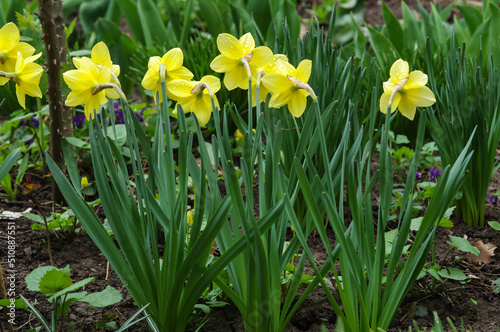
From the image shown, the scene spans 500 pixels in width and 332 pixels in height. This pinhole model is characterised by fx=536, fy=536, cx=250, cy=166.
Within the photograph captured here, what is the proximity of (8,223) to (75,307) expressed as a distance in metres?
0.54

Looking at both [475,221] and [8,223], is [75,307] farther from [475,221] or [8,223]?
[475,221]

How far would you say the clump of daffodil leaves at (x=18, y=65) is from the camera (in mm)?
1185

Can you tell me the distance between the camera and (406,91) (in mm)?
1113

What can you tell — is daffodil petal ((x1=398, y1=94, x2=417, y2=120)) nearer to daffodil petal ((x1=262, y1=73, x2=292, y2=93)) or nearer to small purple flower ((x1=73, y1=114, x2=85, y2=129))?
daffodil petal ((x1=262, y1=73, x2=292, y2=93))

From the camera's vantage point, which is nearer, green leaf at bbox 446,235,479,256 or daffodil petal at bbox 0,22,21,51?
daffodil petal at bbox 0,22,21,51

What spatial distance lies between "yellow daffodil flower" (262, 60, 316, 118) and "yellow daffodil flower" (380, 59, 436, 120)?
17 cm

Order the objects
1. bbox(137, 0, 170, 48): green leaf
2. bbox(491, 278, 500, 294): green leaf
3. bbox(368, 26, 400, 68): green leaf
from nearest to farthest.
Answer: bbox(491, 278, 500, 294): green leaf → bbox(368, 26, 400, 68): green leaf → bbox(137, 0, 170, 48): green leaf

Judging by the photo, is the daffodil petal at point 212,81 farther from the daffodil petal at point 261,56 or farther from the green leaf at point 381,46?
the green leaf at point 381,46

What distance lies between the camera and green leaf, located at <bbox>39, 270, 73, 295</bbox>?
116 centimetres

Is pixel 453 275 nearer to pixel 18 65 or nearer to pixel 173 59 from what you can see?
pixel 173 59

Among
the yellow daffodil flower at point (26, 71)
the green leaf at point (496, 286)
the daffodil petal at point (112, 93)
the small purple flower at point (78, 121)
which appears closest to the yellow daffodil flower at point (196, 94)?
the daffodil petal at point (112, 93)

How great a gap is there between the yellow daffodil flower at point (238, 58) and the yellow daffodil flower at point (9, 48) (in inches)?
18.3

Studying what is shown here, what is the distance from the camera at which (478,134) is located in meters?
1.72

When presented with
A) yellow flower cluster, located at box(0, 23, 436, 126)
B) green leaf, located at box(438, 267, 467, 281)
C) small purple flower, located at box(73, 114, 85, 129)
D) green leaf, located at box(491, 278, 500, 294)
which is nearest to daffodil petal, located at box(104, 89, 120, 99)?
yellow flower cluster, located at box(0, 23, 436, 126)
